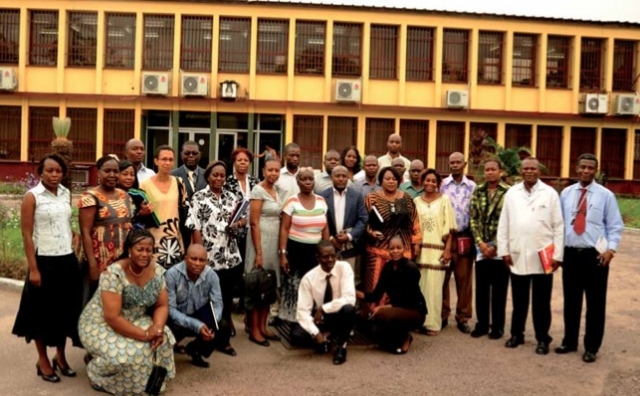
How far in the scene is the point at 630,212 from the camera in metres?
19.6

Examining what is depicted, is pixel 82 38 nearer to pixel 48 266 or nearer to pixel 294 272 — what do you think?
pixel 294 272

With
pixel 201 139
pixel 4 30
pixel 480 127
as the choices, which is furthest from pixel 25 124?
pixel 480 127

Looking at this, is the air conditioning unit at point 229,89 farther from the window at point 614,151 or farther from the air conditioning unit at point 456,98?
the window at point 614,151

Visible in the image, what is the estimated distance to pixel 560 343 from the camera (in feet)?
21.9

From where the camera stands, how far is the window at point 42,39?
2378 centimetres

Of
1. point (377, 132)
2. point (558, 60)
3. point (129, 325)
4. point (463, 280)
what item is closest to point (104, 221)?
point (129, 325)

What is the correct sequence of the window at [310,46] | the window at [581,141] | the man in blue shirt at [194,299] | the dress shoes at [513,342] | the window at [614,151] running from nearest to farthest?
the man in blue shirt at [194,299] → the dress shoes at [513,342] → the window at [310,46] → the window at [581,141] → the window at [614,151]

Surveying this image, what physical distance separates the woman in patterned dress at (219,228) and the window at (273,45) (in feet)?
60.8

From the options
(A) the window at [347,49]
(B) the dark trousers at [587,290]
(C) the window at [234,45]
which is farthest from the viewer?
(A) the window at [347,49]

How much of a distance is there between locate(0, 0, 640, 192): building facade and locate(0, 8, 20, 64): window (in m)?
0.05

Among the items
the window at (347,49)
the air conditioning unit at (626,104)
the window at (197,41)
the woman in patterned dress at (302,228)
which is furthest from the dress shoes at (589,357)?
the air conditioning unit at (626,104)

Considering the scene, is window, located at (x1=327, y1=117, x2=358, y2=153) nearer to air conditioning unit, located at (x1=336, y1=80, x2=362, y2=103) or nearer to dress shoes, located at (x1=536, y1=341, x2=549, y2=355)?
air conditioning unit, located at (x1=336, y1=80, x2=362, y2=103)

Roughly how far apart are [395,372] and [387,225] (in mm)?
1661

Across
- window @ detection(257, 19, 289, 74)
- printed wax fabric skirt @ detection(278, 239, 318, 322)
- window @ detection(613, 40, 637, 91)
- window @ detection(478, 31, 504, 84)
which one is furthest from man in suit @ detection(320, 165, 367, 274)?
window @ detection(613, 40, 637, 91)
